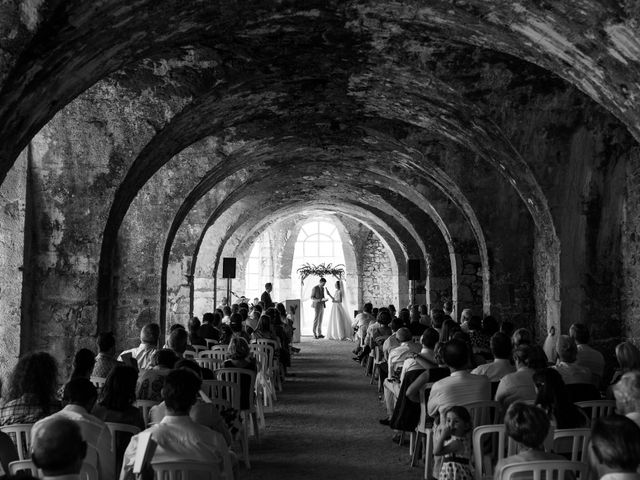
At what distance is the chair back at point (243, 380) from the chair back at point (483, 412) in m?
2.56

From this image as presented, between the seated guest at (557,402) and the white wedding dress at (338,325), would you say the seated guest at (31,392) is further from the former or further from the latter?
the white wedding dress at (338,325)

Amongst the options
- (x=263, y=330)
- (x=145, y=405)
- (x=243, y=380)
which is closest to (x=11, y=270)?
(x=243, y=380)

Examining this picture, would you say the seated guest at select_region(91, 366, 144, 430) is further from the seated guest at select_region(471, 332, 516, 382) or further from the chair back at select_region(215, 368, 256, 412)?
the seated guest at select_region(471, 332, 516, 382)

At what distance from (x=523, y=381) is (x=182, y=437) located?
2.61 meters

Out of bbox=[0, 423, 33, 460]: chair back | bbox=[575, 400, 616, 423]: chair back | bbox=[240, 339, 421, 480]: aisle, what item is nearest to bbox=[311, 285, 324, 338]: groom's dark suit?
bbox=[240, 339, 421, 480]: aisle

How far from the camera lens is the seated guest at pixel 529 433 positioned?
3.33 meters

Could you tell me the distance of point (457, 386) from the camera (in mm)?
5152

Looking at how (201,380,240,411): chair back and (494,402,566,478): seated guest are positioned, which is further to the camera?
(201,380,240,411): chair back

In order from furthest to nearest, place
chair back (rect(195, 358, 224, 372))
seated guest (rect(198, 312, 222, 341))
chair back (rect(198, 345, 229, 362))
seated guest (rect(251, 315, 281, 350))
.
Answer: seated guest (rect(251, 315, 281, 350)) → seated guest (rect(198, 312, 222, 341)) → chair back (rect(198, 345, 229, 362)) → chair back (rect(195, 358, 224, 372))

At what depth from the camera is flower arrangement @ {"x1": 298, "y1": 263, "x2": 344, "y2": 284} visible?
28.7 meters

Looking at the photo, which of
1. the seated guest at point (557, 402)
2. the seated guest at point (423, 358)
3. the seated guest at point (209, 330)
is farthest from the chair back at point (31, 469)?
the seated guest at point (209, 330)

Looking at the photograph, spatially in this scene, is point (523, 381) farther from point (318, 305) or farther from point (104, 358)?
point (318, 305)

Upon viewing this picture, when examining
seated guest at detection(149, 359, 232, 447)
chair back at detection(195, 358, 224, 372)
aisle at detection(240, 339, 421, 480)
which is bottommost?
aisle at detection(240, 339, 421, 480)

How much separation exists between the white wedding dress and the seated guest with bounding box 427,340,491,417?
1867 centimetres
